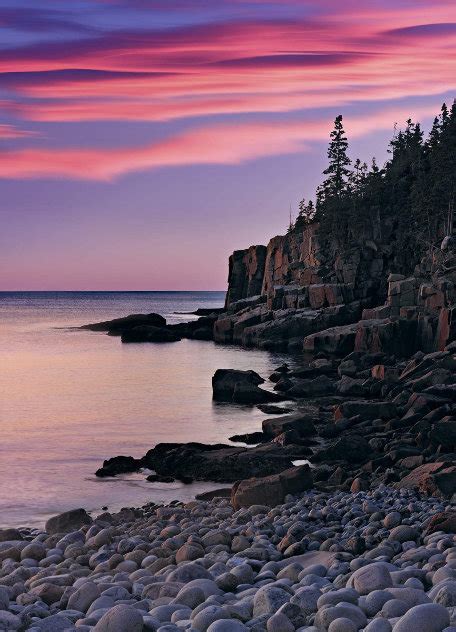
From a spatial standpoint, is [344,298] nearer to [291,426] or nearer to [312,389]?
[312,389]

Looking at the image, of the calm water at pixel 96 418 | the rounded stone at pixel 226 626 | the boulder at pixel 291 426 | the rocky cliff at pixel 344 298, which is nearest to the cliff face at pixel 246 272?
the rocky cliff at pixel 344 298

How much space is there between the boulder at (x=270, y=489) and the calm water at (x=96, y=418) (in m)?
4.27

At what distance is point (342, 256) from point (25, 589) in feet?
229

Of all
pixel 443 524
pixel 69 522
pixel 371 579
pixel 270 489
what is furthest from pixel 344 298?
pixel 371 579

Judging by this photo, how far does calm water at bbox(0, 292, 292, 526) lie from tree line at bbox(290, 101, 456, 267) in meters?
22.5

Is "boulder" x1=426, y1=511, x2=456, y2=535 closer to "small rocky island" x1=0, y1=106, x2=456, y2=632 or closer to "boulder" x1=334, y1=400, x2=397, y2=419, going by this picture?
"small rocky island" x1=0, y1=106, x2=456, y2=632

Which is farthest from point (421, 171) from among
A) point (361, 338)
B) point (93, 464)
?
point (93, 464)

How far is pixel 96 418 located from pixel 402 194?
205 feet

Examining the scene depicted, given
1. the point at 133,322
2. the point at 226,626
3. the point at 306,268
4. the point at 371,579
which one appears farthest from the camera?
the point at 133,322

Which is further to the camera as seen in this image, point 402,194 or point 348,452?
point 402,194

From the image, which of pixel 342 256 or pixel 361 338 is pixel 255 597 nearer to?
pixel 361 338

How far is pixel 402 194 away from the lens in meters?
86.8

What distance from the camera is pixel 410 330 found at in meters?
48.2

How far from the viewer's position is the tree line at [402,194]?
243 ft
